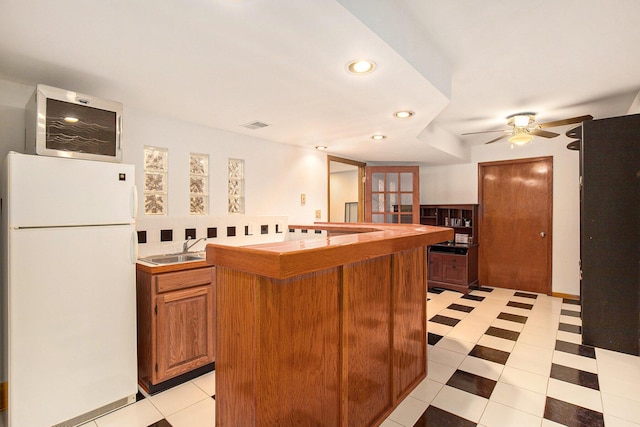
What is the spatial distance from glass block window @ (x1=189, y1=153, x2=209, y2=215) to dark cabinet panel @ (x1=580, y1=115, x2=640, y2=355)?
12.3 feet

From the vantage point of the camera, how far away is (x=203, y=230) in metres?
3.23

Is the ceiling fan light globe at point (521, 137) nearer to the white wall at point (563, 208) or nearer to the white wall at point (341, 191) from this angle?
the white wall at point (563, 208)

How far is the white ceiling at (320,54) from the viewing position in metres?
1.45

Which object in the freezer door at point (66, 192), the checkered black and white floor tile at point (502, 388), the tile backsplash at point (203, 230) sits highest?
the freezer door at point (66, 192)

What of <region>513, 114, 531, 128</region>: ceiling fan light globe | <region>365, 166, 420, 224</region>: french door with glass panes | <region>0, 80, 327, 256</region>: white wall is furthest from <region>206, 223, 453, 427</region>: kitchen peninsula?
<region>365, 166, 420, 224</region>: french door with glass panes

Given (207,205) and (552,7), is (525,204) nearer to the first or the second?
(552,7)

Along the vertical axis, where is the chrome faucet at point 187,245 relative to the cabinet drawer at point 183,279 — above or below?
above

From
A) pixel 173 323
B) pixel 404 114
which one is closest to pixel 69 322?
pixel 173 323

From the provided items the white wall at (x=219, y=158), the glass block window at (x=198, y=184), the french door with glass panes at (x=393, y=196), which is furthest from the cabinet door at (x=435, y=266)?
the glass block window at (x=198, y=184)

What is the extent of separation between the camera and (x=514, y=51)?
7.23 ft

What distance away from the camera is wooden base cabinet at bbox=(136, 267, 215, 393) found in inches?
89.1

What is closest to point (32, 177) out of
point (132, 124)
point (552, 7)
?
point (132, 124)

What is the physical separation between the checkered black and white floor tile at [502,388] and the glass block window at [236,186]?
1.73 metres

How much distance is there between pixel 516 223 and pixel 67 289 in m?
5.73
